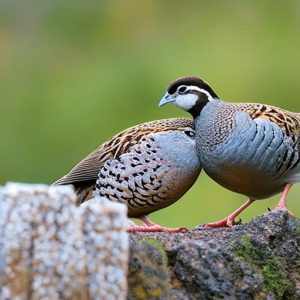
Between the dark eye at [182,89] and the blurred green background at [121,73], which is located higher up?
the dark eye at [182,89]

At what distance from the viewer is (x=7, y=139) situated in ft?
54.5

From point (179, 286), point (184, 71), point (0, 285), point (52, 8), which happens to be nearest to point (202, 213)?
point (184, 71)

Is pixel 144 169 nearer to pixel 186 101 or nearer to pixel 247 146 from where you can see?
pixel 186 101

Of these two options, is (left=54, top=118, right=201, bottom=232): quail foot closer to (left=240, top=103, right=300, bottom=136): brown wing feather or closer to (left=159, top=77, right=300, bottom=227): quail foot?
(left=159, top=77, right=300, bottom=227): quail foot

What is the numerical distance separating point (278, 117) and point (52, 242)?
10.2 feet

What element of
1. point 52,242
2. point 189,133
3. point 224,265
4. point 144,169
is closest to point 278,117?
point 189,133

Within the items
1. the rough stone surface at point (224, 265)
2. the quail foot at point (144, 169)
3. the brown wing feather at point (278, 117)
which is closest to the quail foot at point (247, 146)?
the brown wing feather at point (278, 117)

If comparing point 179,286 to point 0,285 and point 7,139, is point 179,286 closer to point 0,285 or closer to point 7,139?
point 0,285

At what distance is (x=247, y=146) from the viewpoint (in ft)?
22.7

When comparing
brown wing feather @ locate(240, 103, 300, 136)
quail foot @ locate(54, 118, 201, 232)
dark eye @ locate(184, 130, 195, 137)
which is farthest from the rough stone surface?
dark eye @ locate(184, 130, 195, 137)

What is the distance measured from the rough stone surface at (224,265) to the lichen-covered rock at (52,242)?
588mm

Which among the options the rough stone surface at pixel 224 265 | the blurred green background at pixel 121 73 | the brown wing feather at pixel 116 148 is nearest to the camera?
the rough stone surface at pixel 224 265

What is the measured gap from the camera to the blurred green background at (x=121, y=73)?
1482cm

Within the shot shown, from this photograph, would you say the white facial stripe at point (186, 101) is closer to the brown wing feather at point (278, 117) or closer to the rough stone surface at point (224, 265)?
the brown wing feather at point (278, 117)
